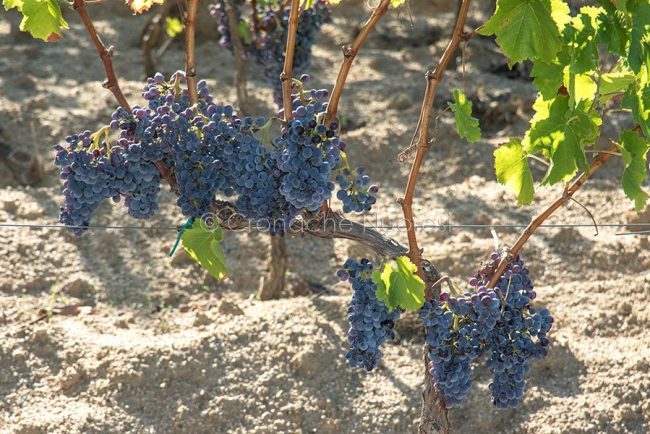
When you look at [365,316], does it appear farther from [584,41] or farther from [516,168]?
[584,41]

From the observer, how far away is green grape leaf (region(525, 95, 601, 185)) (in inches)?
91.8

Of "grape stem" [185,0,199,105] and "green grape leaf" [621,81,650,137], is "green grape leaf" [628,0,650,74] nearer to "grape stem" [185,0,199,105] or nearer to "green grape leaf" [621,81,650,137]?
"green grape leaf" [621,81,650,137]

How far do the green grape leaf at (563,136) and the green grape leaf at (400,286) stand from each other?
48 centimetres

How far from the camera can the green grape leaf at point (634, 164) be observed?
2414 mm

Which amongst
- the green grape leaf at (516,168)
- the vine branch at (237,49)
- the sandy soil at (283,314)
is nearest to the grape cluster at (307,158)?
the green grape leaf at (516,168)

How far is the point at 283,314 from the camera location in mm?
4250

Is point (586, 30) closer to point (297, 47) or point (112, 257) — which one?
point (297, 47)

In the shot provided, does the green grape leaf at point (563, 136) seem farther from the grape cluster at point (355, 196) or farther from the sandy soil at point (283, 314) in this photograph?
the sandy soil at point (283, 314)

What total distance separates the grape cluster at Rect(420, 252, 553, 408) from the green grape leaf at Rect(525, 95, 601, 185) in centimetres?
47

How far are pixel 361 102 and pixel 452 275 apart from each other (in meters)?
2.63

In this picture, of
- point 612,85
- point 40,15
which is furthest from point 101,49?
point 612,85

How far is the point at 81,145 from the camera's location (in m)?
2.71

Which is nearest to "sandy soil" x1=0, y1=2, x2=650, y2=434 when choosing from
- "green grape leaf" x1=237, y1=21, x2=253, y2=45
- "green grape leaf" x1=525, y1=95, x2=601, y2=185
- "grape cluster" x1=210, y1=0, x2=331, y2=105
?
"grape cluster" x1=210, y1=0, x2=331, y2=105

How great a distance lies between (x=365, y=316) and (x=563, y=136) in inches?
30.6
